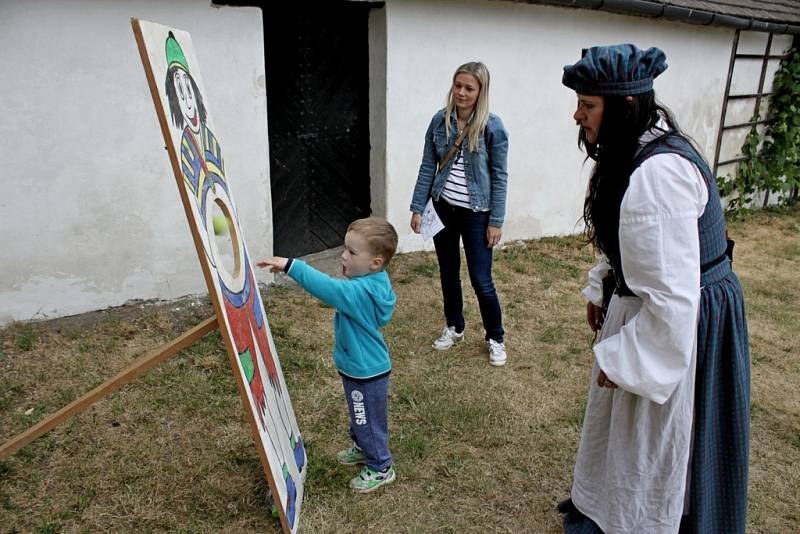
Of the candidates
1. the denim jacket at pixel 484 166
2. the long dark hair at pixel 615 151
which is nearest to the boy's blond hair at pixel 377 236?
the long dark hair at pixel 615 151

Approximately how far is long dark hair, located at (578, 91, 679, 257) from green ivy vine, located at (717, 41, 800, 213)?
703 cm

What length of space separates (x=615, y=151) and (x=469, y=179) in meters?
1.67

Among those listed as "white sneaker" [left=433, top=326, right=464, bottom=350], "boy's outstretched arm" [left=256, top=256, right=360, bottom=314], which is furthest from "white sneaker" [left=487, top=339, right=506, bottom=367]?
"boy's outstretched arm" [left=256, top=256, right=360, bottom=314]

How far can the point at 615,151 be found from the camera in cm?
184

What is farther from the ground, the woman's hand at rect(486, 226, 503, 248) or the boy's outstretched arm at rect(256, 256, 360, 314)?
the boy's outstretched arm at rect(256, 256, 360, 314)

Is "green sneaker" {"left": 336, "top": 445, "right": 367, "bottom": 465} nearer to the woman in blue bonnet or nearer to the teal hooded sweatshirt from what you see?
the teal hooded sweatshirt

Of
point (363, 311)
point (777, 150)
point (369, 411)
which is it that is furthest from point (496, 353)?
point (777, 150)

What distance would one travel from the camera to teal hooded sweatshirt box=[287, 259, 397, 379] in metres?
2.20

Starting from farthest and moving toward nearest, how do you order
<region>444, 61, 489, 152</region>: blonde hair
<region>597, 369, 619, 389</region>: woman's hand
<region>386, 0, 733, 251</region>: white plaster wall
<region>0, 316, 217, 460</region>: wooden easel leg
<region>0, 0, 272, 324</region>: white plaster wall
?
<region>386, 0, 733, 251</region>: white plaster wall
<region>0, 0, 272, 324</region>: white plaster wall
<region>444, 61, 489, 152</region>: blonde hair
<region>0, 316, 217, 460</region>: wooden easel leg
<region>597, 369, 619, 389</region>: woman's hand

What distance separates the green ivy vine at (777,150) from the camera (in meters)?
8.21

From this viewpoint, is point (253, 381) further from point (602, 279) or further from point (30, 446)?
point (30, 446)

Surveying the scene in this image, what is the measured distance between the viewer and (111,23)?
3.75 m

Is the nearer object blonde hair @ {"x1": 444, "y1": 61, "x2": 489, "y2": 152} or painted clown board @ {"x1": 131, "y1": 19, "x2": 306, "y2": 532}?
painted clown board @ {"x1": 131, "y1": 19, "x2": 306, "y2": 532}

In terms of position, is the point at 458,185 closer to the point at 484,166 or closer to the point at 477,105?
the point at 484,166
